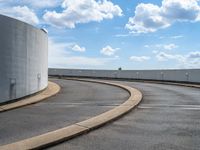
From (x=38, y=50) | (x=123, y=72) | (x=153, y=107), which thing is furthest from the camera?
(x=123, y=72)

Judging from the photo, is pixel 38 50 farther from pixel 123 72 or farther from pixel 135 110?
pixel 123 72

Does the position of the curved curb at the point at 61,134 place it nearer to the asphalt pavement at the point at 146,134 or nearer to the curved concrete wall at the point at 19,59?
the asphalt pavement at the point at 146,134

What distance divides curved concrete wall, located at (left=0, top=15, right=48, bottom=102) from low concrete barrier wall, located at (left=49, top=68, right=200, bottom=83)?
17.8m

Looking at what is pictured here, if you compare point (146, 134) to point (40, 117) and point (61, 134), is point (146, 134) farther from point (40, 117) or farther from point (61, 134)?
point (40, 117)

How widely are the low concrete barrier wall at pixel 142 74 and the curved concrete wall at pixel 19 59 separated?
58.5ft

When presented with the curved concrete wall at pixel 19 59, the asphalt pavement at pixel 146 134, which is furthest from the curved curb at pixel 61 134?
the curved concrete wall at pixel 19 59

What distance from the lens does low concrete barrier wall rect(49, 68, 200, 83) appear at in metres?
34.7

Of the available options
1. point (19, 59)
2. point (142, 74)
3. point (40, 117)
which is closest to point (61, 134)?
point (40, 117)

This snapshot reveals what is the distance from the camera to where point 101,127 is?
10.1 metres

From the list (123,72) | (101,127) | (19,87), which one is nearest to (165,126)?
(101,127)

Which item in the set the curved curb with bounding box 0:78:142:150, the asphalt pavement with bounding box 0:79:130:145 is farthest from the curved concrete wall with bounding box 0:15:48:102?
the curved curb with bounding box 0:78:142:150

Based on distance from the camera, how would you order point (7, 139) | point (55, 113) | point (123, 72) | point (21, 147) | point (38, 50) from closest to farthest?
point (21, 147)
point (7, 139)
point (55, 113)
point (38, 50)
point (123, 72)

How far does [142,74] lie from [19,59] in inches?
1059

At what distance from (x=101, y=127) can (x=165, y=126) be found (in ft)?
5.31
